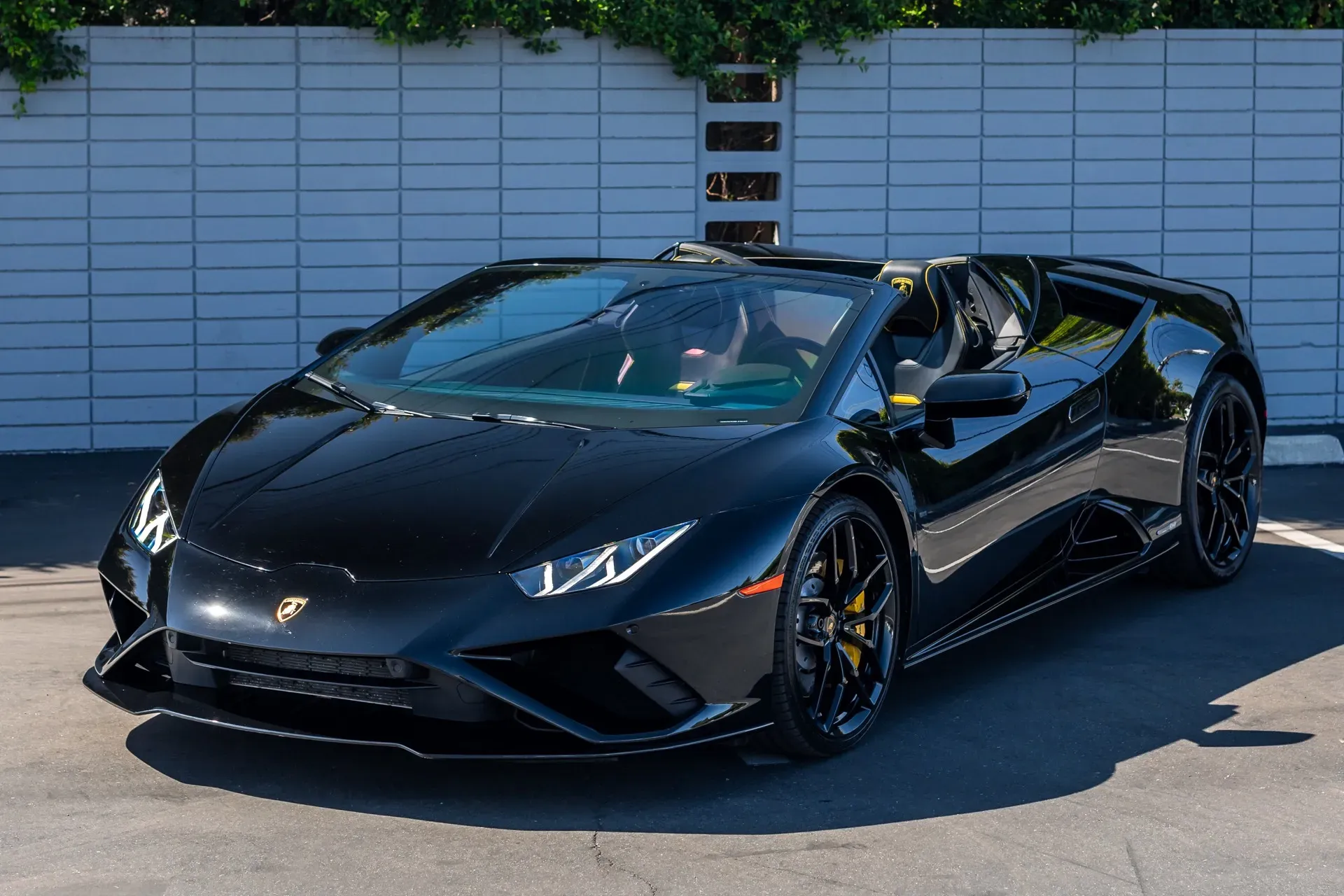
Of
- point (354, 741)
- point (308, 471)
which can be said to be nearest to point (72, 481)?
point (308, 471)

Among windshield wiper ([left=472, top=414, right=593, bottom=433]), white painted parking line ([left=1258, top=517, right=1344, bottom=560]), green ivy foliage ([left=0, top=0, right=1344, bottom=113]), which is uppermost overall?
green ivy foliage ([left=0, top=0, right=1344, bottom=113])

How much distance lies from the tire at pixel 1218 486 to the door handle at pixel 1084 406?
2.37ft

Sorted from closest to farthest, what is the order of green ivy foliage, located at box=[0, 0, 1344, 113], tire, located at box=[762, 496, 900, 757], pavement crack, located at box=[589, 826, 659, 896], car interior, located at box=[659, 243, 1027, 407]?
1. pavement crack, located at box=[589, 826, 659, 896]
2. tire, located at box=[762, 496, 900, 757]
3. car interior, located at box=[659, 243, 1027, 407]
4. green ivy foliage, located at box=[0, 0, 1344, 113]

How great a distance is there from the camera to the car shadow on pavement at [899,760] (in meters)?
→ 4.05

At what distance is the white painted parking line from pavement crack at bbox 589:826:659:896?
4.42 meters

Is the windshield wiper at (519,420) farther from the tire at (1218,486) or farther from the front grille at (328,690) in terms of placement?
the tire at (1218,486)

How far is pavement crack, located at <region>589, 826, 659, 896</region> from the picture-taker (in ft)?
11.8

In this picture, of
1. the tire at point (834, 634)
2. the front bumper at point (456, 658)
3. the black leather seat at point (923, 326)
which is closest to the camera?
the front bumper at point (456, 658)

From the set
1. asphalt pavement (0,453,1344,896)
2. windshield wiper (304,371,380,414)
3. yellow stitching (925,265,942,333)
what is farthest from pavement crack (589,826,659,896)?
yellow stitching (925,265,942,333)

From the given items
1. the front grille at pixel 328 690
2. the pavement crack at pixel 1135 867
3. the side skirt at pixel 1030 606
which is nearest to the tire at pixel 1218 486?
the side skirt at pixel 1030 606

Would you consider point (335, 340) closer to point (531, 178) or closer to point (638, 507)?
point (638, 507)

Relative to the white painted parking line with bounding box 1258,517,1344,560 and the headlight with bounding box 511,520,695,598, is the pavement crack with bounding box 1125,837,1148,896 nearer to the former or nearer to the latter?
the headlight with bounding box 511,520,695,598

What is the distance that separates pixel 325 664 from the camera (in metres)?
3.85

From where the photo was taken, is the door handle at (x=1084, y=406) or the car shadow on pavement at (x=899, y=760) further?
the door handle at (x=1084, y=406)
